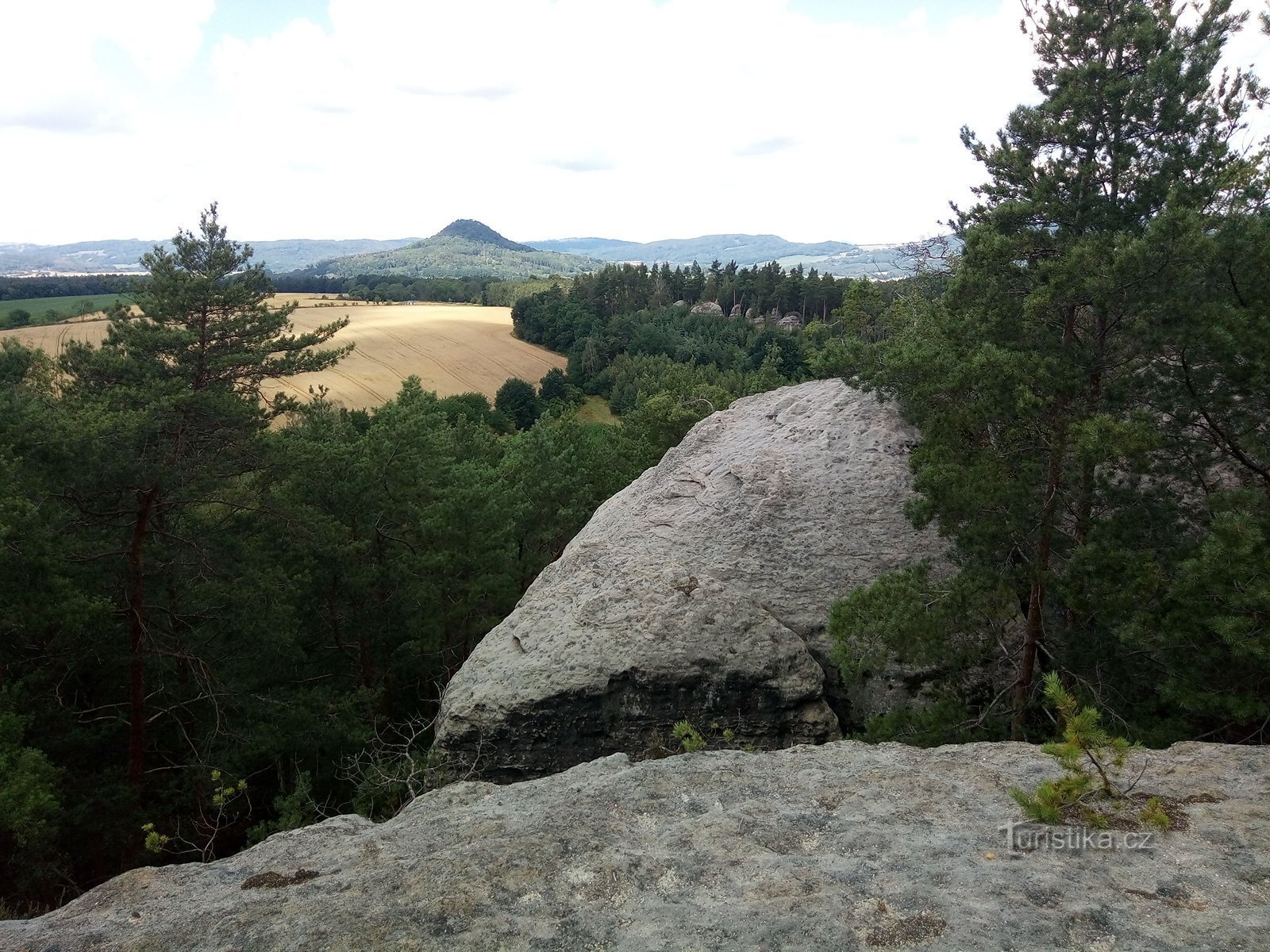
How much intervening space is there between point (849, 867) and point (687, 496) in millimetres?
10882

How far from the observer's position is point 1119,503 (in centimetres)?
923

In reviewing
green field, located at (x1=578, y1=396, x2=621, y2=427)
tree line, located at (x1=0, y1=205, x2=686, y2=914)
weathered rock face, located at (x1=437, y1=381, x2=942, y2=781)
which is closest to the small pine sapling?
weathered rock face, located at (x1=437, y1=381, x2=942, y2=781)

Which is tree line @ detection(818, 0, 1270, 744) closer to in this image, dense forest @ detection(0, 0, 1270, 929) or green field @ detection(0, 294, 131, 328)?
dense forest @ detection(0, 0, 1270, 929)

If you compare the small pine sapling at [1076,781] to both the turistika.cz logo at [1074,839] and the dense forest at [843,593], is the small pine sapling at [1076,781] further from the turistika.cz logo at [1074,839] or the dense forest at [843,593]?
the dense forest at [843,593]

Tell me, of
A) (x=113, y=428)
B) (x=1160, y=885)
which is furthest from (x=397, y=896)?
(x=113, y=428)

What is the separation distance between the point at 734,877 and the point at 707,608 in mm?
8127

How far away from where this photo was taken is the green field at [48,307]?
7631 cm

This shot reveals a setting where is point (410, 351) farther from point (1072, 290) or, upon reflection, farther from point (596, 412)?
point (1072, 290)

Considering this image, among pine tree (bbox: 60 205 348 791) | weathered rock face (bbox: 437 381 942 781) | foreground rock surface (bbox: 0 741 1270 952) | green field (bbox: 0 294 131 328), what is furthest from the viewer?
green field (bbox: 0 294 131 328)

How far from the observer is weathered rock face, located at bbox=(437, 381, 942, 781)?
1246cm

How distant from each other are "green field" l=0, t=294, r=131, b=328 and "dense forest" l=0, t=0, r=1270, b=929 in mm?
60878

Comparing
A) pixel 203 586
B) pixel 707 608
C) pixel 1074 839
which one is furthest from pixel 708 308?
pixel 1074 839

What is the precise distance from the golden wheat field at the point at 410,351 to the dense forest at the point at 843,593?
4079 cm

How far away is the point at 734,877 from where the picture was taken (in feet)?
16.8
